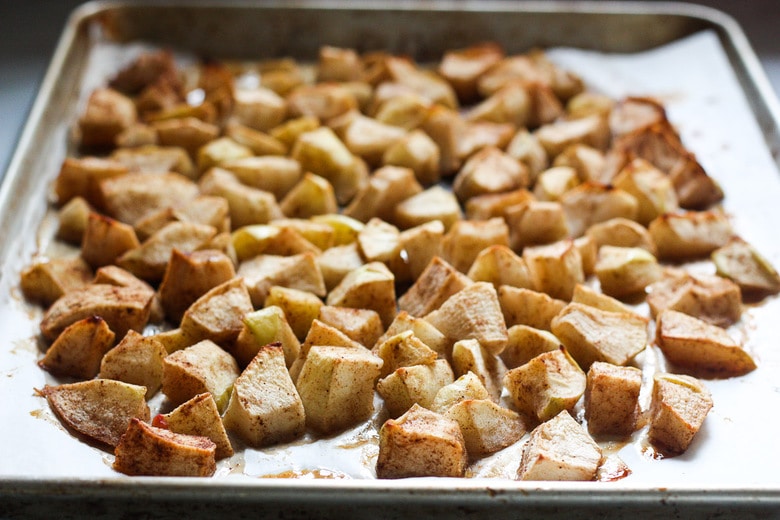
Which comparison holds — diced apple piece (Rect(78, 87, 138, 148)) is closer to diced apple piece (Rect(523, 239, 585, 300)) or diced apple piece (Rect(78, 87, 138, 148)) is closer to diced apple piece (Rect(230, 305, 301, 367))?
diced apple piece (Rect(230, 305, 301, 367))

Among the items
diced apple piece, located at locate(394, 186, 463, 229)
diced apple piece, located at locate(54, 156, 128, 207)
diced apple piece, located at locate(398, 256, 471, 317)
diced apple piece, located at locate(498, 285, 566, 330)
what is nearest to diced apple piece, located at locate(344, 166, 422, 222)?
diced apple piece, located at locate(394, 186, 463, 229)

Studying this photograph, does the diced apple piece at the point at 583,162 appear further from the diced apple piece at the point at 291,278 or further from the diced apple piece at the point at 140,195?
the diced apple piece at the point at 140,195

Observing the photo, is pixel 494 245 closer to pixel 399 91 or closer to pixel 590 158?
pixel 590 158

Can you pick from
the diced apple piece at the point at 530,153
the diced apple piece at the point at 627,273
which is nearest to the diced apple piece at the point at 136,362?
the diced apple piece at the point at 627,273

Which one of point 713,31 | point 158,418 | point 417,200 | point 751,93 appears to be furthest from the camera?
point 713,31

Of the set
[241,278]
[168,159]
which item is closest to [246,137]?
[168,159]

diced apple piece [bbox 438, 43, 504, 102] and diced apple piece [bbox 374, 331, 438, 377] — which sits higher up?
diced apple piece [bbox 438, 43, 504, 102]
